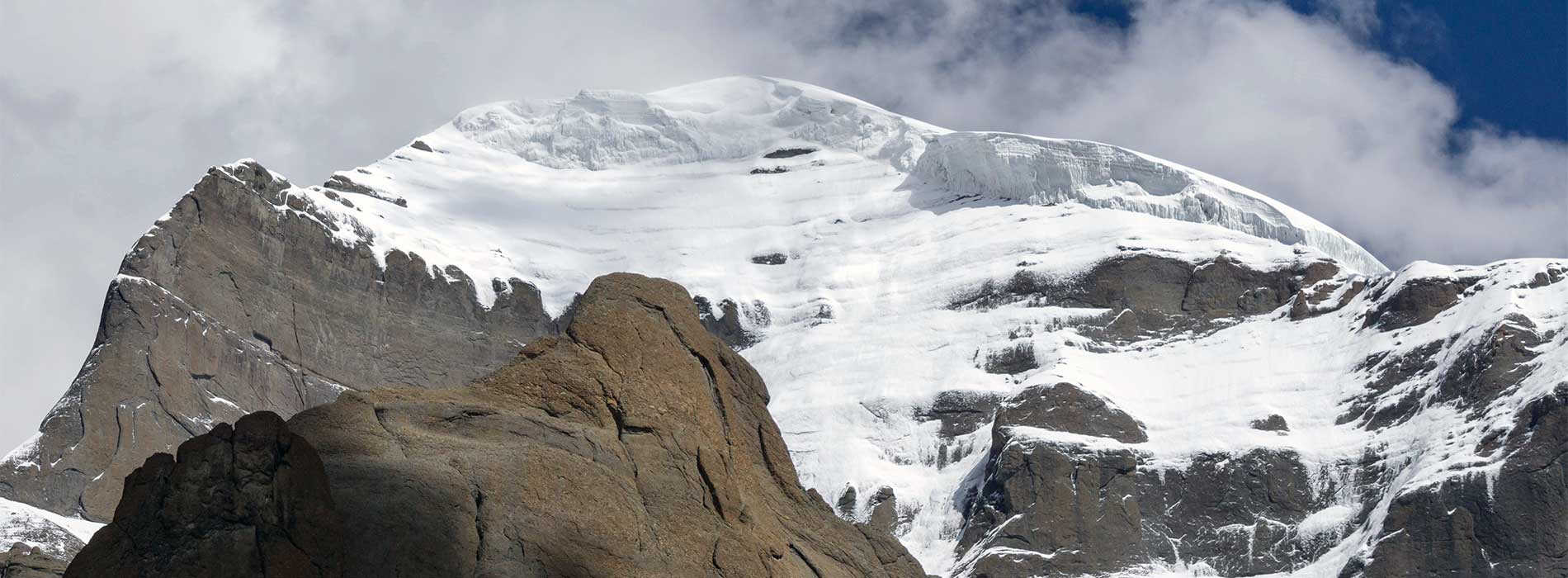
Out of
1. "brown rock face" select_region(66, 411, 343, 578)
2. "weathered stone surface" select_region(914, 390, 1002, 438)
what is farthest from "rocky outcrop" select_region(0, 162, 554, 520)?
"brown rock face" select_region(66, 411, 343, 578)

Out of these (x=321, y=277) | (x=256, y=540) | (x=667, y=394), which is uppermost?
(x=321, y=277)

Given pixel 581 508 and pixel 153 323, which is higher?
pixel 153 323

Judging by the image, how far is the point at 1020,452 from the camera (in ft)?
544

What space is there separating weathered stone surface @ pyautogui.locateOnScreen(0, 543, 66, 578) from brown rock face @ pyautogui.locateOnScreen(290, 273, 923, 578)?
50.8 metres

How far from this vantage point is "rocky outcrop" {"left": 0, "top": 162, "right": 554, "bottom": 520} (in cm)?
16125

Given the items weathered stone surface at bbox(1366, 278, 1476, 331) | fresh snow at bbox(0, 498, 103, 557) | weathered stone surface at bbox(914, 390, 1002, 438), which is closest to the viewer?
fresh snow at bbox(0, 498, 103, 557)

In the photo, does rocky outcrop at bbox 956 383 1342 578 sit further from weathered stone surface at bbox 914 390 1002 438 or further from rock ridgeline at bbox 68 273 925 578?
rock ridgeline at bbox 68 273 925 578

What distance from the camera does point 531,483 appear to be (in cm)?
4331

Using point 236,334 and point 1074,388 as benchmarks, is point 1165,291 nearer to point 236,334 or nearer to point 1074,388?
point 1074,388

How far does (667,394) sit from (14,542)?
79.6m

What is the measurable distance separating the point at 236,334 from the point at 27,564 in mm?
72189

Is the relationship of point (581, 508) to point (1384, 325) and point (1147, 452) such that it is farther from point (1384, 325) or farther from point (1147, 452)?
point (1384, 325)

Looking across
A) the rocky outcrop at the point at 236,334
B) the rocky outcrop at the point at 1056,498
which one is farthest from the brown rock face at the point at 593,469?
the rocky outcrop at the point at 236,334

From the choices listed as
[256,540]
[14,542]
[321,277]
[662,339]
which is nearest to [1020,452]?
[321,277]
